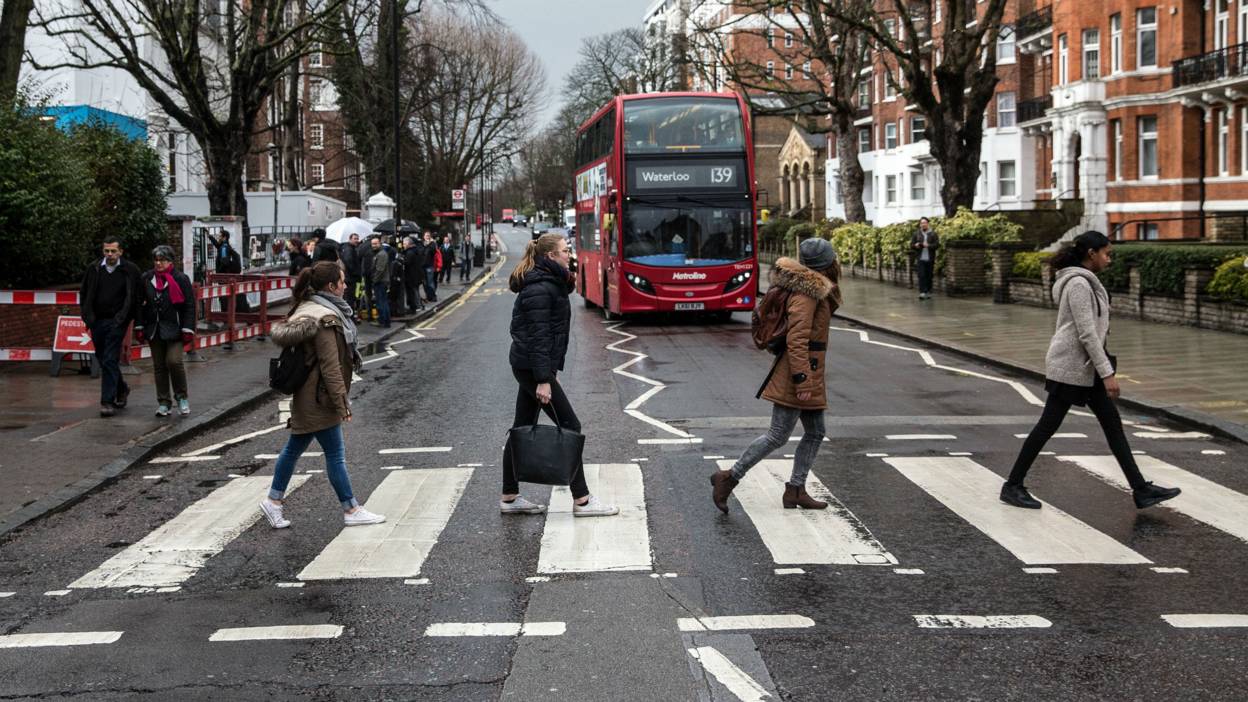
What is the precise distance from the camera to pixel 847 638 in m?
5.49

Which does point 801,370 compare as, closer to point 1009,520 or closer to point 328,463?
point 1009,520

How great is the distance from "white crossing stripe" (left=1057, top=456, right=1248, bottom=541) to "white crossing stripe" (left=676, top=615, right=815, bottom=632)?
3092 millimetres

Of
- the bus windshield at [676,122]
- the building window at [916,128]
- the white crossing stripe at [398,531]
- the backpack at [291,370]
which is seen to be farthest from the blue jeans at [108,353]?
the building window at [916,128]

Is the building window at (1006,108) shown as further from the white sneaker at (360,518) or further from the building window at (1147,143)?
the white sneaker at (360,518)

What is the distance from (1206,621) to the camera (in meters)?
5.70

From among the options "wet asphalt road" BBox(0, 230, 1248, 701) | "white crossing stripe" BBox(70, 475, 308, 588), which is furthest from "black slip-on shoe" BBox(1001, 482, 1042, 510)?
"white crossing stripe" BBox(70, 475, 308, 588)

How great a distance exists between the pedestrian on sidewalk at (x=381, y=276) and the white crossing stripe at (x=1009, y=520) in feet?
53.9

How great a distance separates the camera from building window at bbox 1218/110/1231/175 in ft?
124

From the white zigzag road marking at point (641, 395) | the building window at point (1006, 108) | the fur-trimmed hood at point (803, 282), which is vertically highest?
the building window at point (1006, 108)

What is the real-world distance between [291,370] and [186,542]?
1.14 meters

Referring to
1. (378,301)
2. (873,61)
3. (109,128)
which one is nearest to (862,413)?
(378,301)

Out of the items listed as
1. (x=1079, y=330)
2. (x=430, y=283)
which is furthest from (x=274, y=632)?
(x=430, y=283)

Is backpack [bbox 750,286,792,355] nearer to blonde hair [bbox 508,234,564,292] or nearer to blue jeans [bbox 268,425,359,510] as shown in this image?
blonde hair [bbox 508,234,564,292]

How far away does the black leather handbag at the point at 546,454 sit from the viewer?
25.7ft
